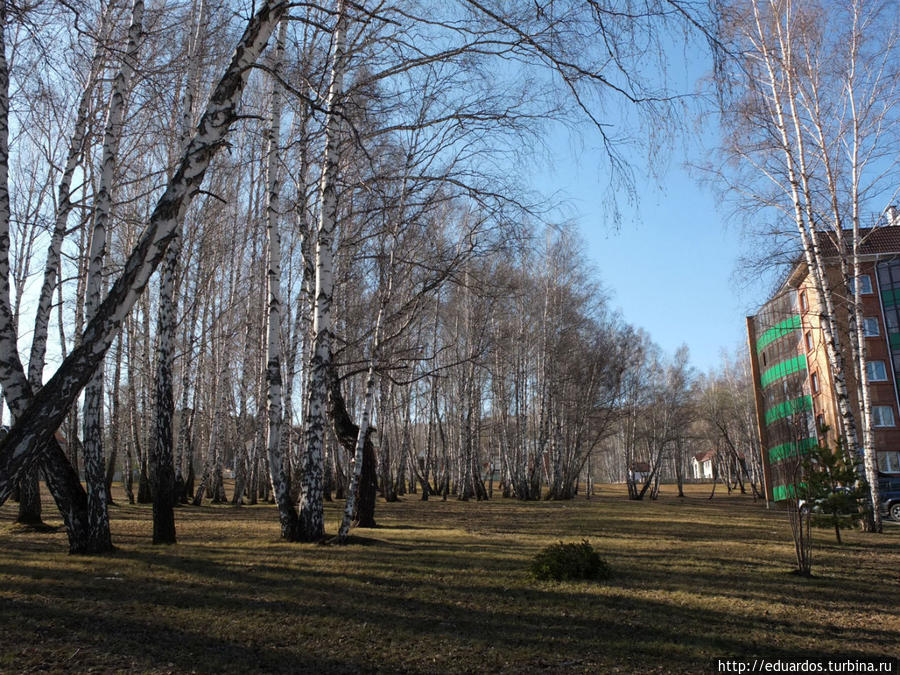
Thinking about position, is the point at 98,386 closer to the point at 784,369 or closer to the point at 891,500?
the point at 891,500

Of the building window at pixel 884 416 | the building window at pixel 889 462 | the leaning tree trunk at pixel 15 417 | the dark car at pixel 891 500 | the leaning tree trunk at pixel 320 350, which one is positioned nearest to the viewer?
the leaning tree trunk at pixel 15 417

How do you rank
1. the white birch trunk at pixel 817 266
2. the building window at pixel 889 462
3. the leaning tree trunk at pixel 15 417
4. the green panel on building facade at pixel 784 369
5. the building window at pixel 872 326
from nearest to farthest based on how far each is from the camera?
the leaning tree trunk at pixel 15 417, the white birch trunk at pixel 817 266, the building window at pixel 889 462, the building window at pixel 872 326, the green panel on building facade at pixel 784 369

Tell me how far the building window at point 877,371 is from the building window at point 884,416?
1518mm

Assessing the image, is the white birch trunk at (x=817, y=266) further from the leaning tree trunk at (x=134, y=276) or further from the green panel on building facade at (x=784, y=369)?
the green panel on building facade at (x=784, y=369)

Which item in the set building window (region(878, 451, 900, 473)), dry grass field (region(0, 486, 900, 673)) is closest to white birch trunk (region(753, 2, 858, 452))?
dry grass field (region(0, 486, 900, 673))

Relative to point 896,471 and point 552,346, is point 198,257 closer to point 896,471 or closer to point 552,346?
point 552,346

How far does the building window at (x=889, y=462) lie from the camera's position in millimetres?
30000

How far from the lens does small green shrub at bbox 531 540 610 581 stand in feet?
23.9

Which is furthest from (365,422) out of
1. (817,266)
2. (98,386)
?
(817,266)

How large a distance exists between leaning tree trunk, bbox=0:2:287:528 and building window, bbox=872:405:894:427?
3615 cm

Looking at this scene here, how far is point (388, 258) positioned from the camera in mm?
11320

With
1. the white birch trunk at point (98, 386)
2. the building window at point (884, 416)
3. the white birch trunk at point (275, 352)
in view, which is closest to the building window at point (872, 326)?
the building window at point (884, 416)

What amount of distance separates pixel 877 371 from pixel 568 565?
3280cm

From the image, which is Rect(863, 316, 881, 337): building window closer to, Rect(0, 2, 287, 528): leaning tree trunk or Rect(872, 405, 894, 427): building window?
Rect(872, 405, 894, 427): building window
